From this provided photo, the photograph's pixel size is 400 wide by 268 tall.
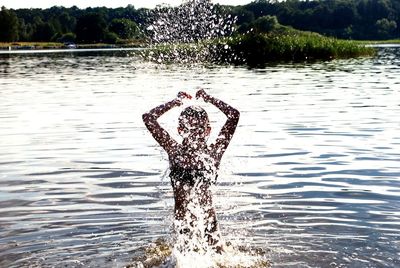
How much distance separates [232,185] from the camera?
1348 centimetres

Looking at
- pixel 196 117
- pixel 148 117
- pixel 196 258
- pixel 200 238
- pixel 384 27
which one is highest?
pixel 196 117

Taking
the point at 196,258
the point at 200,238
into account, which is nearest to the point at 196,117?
the point at 200,238

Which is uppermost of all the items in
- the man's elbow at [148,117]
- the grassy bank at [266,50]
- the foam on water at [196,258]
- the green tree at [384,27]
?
the man's elbow at [148,117]

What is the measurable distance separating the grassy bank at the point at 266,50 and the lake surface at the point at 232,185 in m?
32.7

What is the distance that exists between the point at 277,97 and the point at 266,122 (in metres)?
8.77

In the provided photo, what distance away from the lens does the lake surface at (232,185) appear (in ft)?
31.2

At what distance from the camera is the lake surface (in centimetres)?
951

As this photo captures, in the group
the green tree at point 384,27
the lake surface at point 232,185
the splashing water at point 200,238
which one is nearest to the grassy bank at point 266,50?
the lake surface at point 232,185

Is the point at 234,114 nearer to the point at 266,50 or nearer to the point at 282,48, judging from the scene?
the point at 282,48

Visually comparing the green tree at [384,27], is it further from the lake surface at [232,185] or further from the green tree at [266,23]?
the lake surface at [232,185]

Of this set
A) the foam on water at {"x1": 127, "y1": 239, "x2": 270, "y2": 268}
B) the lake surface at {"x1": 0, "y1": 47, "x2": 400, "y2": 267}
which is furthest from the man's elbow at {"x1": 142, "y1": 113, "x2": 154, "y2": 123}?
the lake surface at {"x1": 0, "y1": 47, "x2": 400, "y2": 267}

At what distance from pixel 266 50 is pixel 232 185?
1908 inches

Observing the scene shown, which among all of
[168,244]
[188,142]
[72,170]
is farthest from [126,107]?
[188,142]

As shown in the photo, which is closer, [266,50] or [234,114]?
[234,114]
